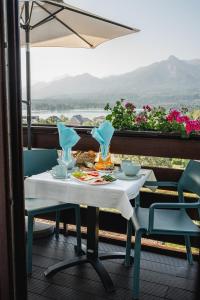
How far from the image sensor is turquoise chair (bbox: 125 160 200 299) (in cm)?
200

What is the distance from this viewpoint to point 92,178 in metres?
2.04

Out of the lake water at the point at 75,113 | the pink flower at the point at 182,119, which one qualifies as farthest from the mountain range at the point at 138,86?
the pink flower at the point at 182,119

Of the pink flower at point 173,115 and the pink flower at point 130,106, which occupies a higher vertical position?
the pink flower at point 130,106

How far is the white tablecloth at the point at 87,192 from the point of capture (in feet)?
6.05

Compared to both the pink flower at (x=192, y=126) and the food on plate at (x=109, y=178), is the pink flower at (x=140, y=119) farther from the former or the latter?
the food on plate at (x=109, y=178)

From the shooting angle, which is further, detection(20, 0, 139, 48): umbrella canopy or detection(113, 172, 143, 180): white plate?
detection(20, 0, 139, 48): umbrella canopy

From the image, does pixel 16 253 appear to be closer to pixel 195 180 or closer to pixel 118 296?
pixel 118 296

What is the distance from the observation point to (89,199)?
1.89 m

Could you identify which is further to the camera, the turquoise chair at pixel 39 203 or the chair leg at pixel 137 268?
the turquoise chair at pixel 39 203

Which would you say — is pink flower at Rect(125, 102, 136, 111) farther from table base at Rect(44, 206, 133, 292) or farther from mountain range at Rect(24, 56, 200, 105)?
table base at Rect(44, 206, 133, 292)

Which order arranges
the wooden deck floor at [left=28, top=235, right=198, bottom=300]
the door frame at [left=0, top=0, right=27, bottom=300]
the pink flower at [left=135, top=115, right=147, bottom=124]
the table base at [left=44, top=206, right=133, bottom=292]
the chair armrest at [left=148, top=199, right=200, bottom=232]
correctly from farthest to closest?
the pink flower at [left=135, top=115, right=147, bottom=124], the table base at [left=44, top=206, right=133, bottom=292], the wooden deck floor at [left=28, top=235, right=198, bottom=300], the chair armrest at [left=148, top=199, right=200, bottom=232], the door frame at [left=0, top=0, right=27, bottom=300]

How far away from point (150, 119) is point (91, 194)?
3.91 feet

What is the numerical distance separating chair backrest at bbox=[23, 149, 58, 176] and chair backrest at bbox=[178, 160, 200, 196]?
1.12 m

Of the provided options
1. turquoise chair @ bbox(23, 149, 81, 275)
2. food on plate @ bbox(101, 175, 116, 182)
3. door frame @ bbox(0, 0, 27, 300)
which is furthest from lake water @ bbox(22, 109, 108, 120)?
door frame @ bbox(0, 0, 27, 300)
